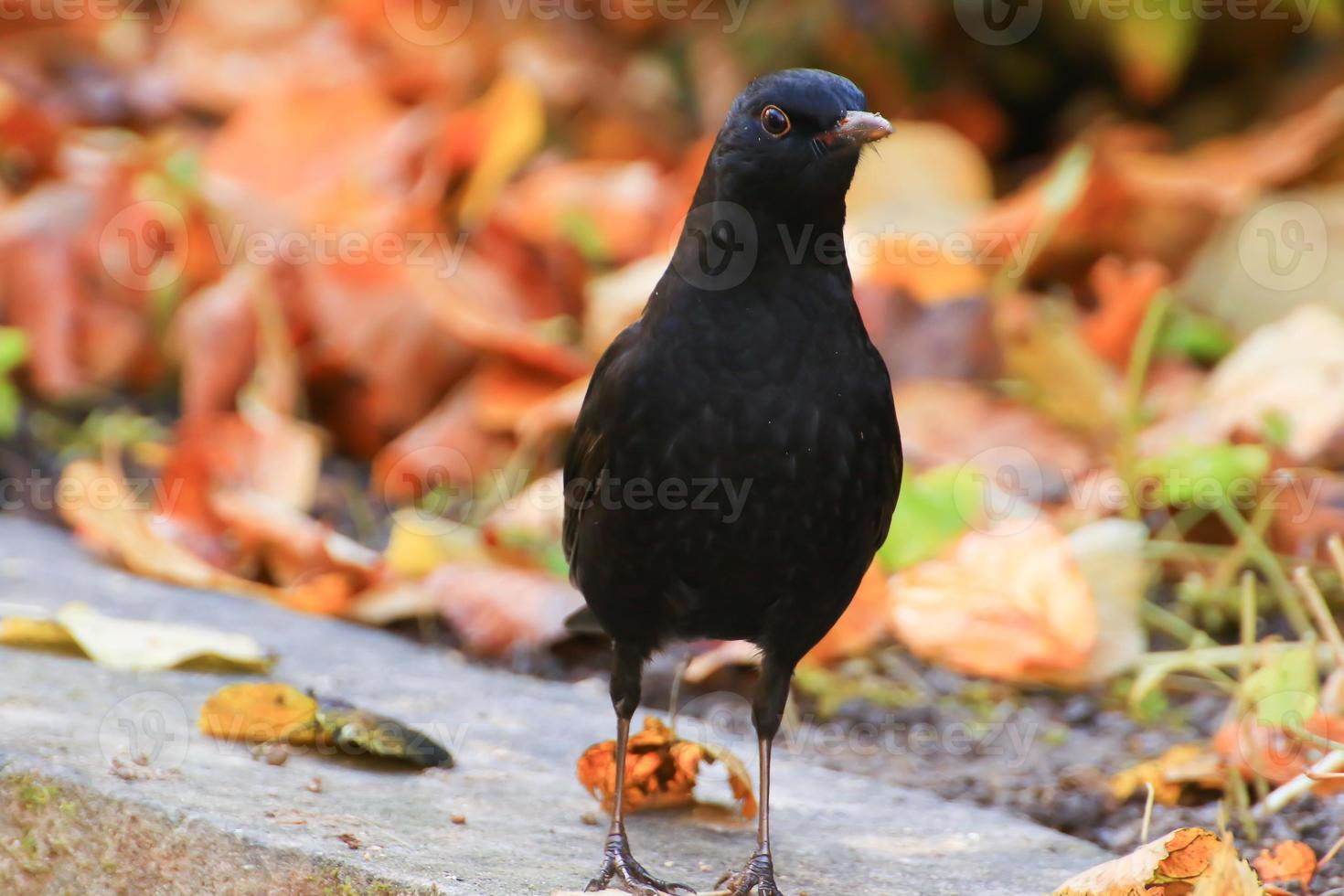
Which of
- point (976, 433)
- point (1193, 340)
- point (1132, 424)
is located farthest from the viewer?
point (1193, 340)

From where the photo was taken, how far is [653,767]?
2.94 meters

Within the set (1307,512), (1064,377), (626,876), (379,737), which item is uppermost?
(1064,377)

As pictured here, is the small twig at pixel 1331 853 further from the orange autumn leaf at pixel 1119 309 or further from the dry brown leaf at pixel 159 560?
the dry brown leaf at pixel 159 560

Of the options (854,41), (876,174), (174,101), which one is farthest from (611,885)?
(174,101)

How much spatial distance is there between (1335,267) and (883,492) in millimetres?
2892

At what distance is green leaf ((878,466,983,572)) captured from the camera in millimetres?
4094

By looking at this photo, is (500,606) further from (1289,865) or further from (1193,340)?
(1193,340)

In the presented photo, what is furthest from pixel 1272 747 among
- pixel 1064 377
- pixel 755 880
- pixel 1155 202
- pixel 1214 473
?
pixel 1155 202

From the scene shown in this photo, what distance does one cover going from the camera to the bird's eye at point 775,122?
2.69 metres

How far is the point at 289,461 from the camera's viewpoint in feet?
15.4

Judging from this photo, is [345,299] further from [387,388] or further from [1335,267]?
[1335,267]

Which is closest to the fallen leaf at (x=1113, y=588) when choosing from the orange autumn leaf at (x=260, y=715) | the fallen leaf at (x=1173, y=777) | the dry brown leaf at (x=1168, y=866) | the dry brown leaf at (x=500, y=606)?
the fallen leaf at (x=1173, y=777)

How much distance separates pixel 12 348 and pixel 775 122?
9.93ft

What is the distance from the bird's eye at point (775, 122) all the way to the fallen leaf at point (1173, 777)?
4.49ft
